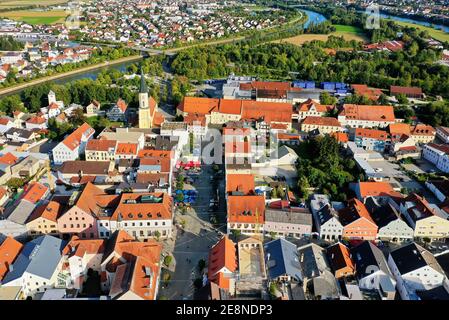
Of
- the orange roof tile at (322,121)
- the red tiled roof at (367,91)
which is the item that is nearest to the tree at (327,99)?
the red tiled roof at (367,91)

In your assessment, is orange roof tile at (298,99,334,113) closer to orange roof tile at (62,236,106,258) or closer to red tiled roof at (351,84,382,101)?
red tiled roof at (351,84,382,101)

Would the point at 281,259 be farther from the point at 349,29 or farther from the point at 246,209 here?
the point at 349,29

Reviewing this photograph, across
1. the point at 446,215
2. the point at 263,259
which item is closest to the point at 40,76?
the point at 263,259

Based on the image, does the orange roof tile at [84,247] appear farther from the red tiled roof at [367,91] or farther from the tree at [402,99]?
the tree at [402,99]

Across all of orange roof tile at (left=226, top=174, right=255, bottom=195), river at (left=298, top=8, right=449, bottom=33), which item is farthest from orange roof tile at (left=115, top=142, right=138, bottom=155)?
river at (left=298, top=8, right=449, bottom=33)
